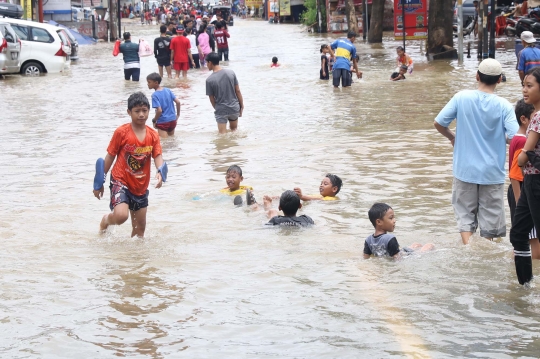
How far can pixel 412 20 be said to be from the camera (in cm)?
3003

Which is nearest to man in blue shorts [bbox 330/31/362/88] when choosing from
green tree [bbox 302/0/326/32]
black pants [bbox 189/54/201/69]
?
black pants [bbox 189/54/201/69]

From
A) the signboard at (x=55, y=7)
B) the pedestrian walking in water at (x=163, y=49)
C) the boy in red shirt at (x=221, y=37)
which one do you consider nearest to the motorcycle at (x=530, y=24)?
the boy in red shirt at (x=221, y=37)

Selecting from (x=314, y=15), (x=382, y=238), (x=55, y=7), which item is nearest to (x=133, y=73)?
(x=382, y=238)

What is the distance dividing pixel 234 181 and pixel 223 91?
4311mm

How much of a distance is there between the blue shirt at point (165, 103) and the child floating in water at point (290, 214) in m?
5.65

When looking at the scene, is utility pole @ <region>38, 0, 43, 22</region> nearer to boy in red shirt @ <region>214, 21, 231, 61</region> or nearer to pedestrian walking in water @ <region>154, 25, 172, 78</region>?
boy in red shirt @ <region>214, 21, 231, 61</region>

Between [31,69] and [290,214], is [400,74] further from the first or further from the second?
[290,214]

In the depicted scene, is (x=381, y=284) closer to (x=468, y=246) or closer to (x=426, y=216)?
(x=468, y=246)

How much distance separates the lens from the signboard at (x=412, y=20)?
97.8 ft

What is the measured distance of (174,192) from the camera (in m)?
11.0

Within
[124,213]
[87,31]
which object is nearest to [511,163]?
→ [124,213]

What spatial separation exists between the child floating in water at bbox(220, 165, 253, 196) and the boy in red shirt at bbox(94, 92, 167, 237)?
79.3 inches

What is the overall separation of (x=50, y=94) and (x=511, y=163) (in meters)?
17.8

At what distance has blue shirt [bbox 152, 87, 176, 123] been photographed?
14078 millimetres
